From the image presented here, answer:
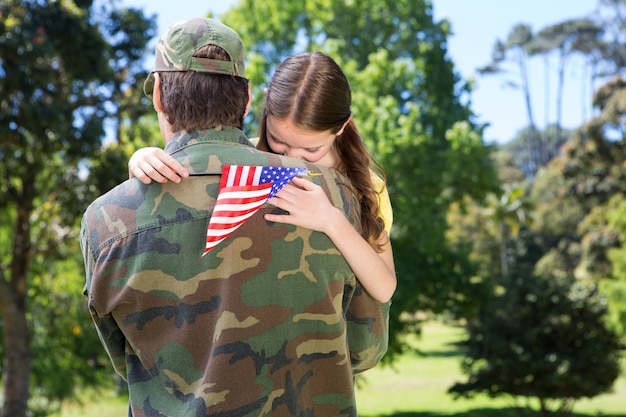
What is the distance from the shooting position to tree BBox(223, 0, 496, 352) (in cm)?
2186

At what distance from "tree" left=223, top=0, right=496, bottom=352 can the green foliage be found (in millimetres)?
2095

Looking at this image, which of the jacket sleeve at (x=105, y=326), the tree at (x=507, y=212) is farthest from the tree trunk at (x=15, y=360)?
the tree at (x=507, y=212)

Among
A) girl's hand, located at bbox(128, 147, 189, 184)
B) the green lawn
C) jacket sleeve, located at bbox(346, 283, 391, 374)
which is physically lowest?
the green lawn

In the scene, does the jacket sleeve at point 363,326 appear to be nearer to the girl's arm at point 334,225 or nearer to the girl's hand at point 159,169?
the girl's arm at point 334,225

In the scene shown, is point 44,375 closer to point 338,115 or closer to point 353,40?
point 353,40

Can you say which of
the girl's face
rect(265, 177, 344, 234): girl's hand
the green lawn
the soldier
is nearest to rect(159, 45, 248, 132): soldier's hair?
the soldier

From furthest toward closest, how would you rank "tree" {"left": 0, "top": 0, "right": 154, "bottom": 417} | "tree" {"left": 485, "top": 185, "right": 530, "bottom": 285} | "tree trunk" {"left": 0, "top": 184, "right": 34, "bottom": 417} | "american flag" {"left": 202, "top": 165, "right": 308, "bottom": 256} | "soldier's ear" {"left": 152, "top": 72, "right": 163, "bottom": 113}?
"tree" {"left": 485, "top": 185, "right": 530, "bottom": 285} < "tree trunk" {"left": 0, "top": 184, "right": 34, "bottom": 417} < "tree" {"left": 0, "top": 0, "right": 154, "bottom": 417} < "soldier's ear" {"left": 152, "top": 72, "right": 163, "bottom": 113} < "american flag" {"left": 202, "top": 165, "right": 308, "bottom": 256}

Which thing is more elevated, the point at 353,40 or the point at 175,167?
the point at 353,40

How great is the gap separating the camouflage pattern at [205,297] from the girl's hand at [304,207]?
2cm

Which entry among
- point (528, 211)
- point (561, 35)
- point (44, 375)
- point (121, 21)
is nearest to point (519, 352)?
point (44, 375)

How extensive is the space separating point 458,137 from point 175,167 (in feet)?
70.7

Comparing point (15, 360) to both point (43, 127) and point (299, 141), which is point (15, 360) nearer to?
point (43, 127)

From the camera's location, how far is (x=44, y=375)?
17.4 metres

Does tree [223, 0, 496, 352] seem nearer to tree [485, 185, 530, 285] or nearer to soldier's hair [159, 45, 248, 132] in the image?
tree [485, 185, 530, 285]
